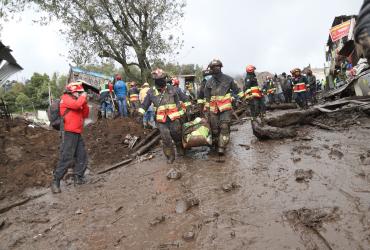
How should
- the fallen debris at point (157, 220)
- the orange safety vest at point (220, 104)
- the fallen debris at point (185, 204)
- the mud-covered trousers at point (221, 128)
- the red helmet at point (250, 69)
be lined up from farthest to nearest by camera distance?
the red helmet at point (250, 69) < the orange safety vest at point (220, 104) < the mud-covered trousers at point (221, 128) < the fallen debris at point (185, 204) < the fallen debris at point (157, 220)

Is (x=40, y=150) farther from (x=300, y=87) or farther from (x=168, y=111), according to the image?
(x=300, y=87)

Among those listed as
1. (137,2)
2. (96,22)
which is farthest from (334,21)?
(96,22)

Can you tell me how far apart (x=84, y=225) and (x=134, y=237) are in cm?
96

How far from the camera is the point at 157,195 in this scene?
502 centimetres

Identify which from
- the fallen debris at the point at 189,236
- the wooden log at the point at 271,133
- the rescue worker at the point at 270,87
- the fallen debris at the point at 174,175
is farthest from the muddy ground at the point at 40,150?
the rescue worker at the point at 270,87

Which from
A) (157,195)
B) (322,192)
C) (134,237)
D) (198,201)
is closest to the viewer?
(134,237)

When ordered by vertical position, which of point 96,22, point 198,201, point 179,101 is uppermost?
point 96,22

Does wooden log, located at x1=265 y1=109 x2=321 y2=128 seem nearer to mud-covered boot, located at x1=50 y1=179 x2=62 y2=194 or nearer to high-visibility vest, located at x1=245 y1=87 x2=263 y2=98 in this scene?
high-visibility vest, located at x1=245 y1=87 x2=263 y2=98

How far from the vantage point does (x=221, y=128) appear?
266 inches

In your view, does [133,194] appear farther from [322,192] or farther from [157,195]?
[322,192]

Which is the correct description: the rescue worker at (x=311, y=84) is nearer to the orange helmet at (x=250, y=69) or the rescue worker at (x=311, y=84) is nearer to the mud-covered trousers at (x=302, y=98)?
the mud-covered trousers at (x=302, y=98)

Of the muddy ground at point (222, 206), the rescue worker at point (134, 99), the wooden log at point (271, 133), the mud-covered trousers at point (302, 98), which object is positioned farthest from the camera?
the rescue worker at point (134, 99)

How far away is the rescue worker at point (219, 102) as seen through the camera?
6711 millimetres

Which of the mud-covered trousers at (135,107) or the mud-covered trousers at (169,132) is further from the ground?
the mud-covered trousers at (135,107)
